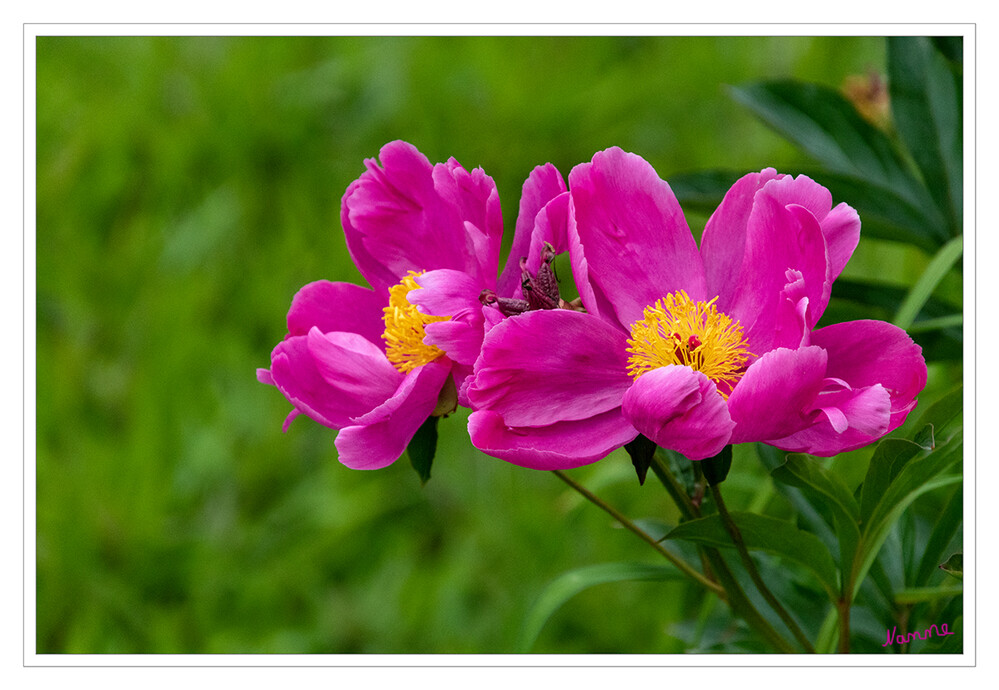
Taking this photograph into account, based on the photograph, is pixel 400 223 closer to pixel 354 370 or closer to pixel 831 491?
pixel 354 370

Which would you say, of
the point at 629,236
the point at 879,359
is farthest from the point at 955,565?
the point at 629,236

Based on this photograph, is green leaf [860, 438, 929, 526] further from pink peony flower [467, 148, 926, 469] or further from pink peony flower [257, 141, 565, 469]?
pink peony flower [257, 141, 565, 469]

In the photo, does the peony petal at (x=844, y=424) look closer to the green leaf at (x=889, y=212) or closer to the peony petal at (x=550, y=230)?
the peony petal at (x=550, y=230)

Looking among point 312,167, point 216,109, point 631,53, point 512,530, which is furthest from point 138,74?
point 512,530

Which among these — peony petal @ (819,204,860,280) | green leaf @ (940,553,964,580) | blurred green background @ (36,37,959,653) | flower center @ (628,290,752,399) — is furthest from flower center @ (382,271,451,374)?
blurred green background @ (36,37,959,653)

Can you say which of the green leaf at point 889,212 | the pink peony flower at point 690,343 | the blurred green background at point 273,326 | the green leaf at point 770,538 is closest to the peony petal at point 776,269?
the pink peony flower at point 690,343

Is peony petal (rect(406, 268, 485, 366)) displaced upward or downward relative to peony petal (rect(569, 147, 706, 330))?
downward

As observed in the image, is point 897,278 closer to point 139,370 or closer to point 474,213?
point 474,213
